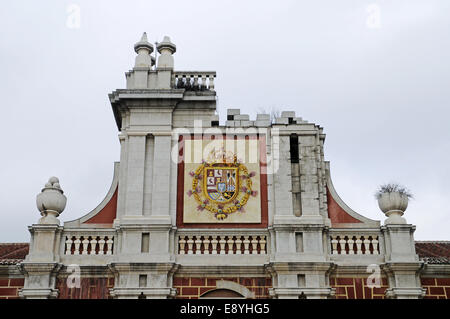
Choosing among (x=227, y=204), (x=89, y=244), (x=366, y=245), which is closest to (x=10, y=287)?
(x=89, y=244)

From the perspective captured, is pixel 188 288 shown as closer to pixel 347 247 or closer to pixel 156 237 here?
pixel 156 237

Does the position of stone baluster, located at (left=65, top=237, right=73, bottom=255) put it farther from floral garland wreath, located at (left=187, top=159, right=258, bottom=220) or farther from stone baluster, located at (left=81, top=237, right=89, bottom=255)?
floral garland wreath, located at (left=187, top=159, right=258, bottom=220)

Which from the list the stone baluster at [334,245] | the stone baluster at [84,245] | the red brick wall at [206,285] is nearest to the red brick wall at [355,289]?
the stone baluster at [334,245]

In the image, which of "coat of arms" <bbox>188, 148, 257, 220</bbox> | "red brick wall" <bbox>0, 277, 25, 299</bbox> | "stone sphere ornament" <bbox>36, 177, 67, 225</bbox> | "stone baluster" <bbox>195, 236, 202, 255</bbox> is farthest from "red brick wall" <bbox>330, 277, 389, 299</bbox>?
"red brick wall" <bbox>0, 277, 25, 299</bbox>

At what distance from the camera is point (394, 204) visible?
65.0ft

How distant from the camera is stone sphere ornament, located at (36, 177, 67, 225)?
65.4 ft

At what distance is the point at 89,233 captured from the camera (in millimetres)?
19781

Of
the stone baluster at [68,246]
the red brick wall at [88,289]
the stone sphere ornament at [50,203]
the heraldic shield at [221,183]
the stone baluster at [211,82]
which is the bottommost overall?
the red brick wall at [88,289]

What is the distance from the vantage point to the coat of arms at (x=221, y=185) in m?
20.3

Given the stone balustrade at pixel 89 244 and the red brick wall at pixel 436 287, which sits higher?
the stone balustrade at pixel 89 244

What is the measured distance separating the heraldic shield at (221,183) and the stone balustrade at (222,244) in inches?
46.0

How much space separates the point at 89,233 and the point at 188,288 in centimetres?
315

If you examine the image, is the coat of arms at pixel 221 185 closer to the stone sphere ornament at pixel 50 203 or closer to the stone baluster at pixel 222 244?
the stone baluster at pixel 222 244
